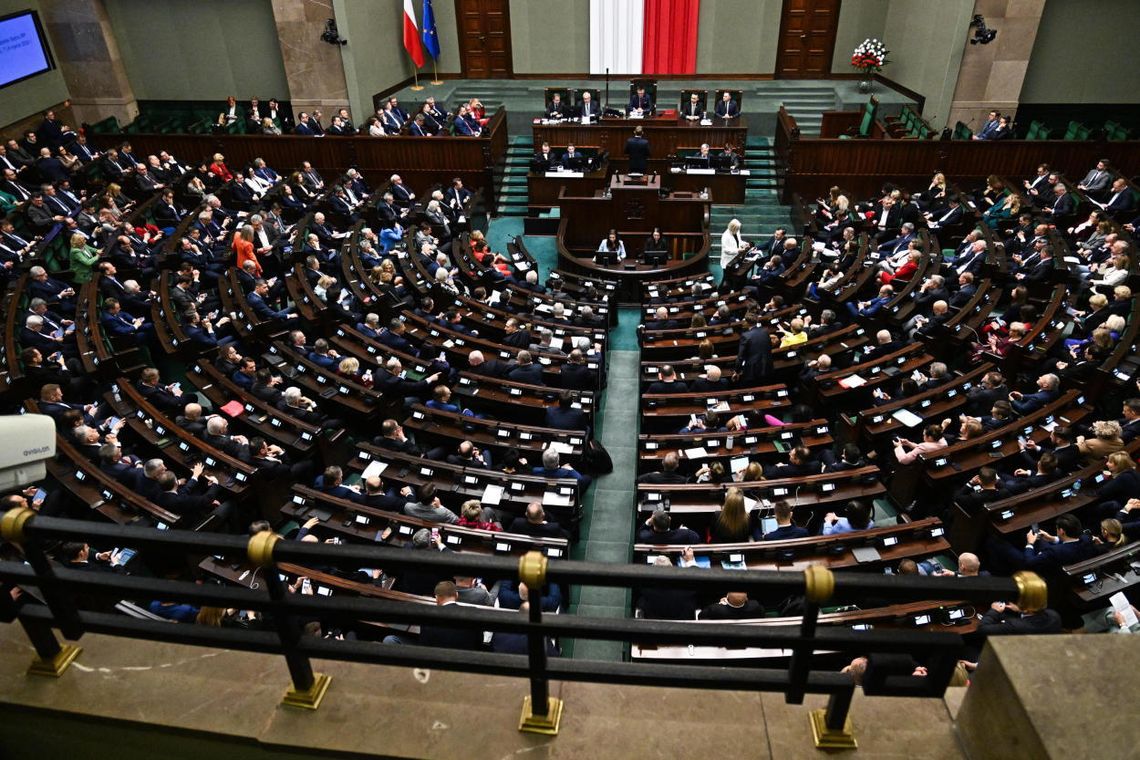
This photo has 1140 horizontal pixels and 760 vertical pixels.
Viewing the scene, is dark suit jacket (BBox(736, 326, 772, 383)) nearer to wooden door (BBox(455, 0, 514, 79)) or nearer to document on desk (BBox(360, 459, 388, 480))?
document on desk (BBox(360, 459, 388, 480))

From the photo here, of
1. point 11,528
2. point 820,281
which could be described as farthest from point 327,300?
point 11,528

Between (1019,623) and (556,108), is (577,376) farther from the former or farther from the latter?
(556,108)

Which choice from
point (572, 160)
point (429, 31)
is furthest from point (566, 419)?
point (429, 31)

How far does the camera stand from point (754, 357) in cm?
898

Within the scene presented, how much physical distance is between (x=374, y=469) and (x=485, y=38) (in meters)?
18.0

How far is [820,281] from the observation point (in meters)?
11.8

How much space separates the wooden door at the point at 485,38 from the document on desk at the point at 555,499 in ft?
59.1

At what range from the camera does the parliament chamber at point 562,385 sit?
6.86 ft

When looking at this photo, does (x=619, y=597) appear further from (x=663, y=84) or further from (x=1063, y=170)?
(x=663, y=84)

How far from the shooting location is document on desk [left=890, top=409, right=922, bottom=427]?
7.93 meters

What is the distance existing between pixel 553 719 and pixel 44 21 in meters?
24.2

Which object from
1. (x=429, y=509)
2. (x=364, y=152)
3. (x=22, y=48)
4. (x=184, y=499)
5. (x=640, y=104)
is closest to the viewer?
(x=429, y=509)

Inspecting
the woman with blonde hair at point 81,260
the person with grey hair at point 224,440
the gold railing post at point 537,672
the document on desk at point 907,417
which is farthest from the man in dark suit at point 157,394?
the document on desk at point 907,417

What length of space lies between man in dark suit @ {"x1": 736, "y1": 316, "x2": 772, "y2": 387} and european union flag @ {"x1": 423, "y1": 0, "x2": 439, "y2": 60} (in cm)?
1573
